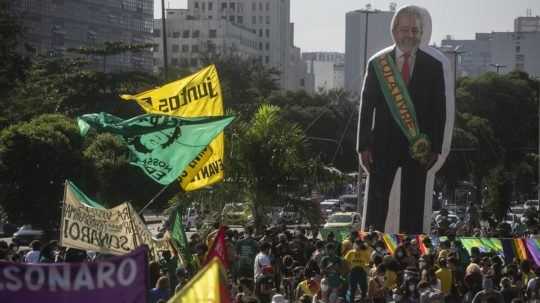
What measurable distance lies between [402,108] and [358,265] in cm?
1109

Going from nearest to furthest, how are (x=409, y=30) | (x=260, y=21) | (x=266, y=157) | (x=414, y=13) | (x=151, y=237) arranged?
(x=151, y=237), (x=409, y=30), (x=414, y=13), (x=266, y=157), (x=260, y=21)

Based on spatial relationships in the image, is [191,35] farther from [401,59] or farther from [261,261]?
[261,261]

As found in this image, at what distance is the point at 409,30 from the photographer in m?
30.8

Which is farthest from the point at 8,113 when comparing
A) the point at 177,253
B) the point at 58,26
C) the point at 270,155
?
the point at 58,26

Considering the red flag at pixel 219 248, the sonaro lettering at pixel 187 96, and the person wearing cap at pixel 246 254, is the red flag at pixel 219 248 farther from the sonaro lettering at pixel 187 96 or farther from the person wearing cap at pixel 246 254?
the sonaro lettering at pixel 187 96

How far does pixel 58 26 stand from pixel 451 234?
90.3m

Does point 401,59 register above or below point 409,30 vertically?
below

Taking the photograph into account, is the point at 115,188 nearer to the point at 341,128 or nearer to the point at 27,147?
the point at 27,147

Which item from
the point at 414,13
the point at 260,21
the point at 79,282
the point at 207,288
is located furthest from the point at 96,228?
the point at 260,21

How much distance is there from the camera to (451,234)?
23.9 metres

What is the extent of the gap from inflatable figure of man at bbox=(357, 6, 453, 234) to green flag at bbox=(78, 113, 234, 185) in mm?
9560

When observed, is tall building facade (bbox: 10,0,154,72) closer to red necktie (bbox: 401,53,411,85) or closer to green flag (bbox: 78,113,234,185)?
red necktie (bbox: 401,53,411,85)

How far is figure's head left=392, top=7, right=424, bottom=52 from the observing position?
30781 millimetres

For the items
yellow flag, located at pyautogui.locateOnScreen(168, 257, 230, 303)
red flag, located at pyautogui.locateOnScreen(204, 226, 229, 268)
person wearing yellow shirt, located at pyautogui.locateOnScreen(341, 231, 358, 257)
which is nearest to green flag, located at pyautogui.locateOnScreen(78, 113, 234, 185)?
person wearing yellow shirt, located at pyautogui.locateOnScreen(341, 231, 358, 257)
